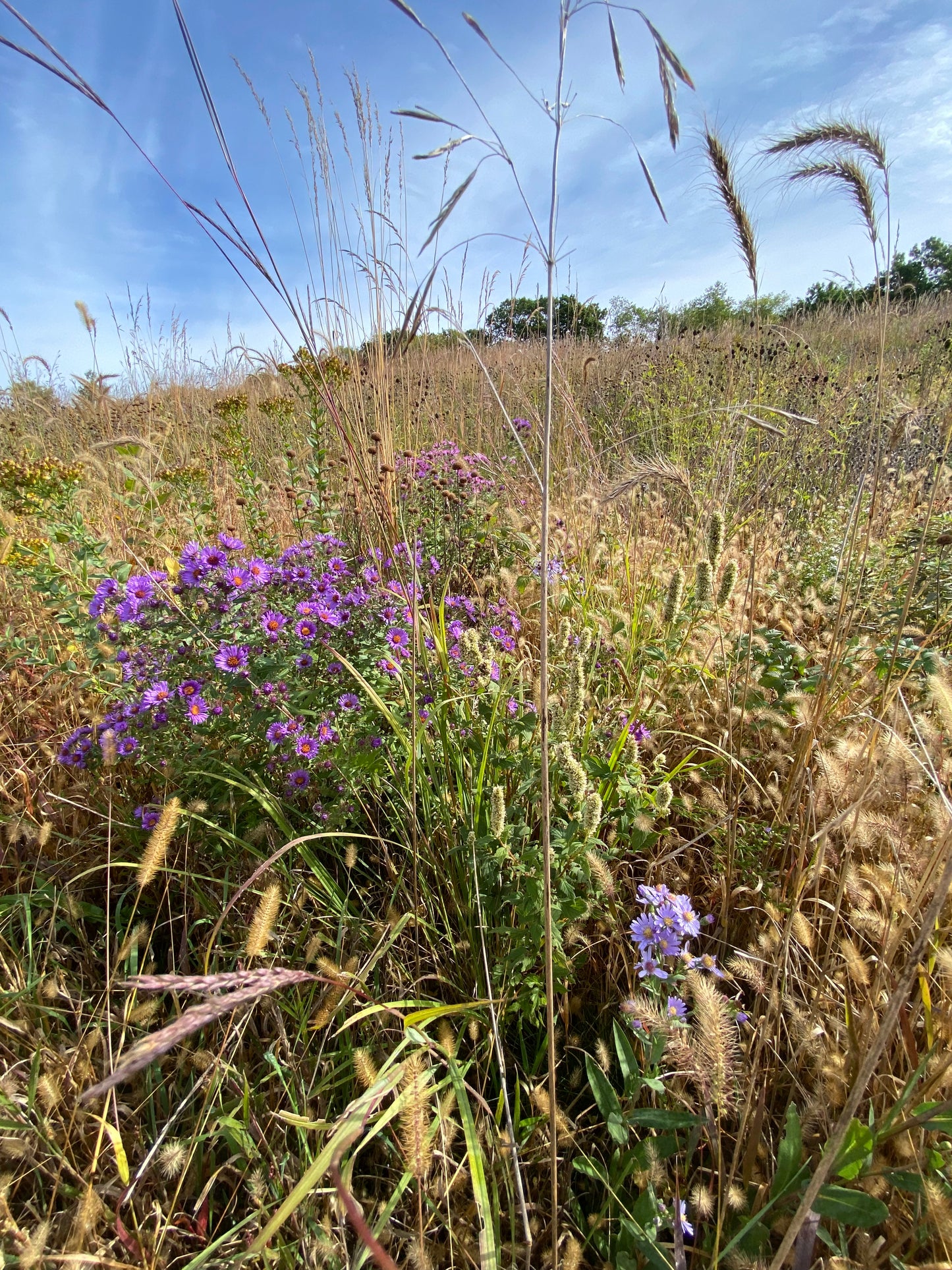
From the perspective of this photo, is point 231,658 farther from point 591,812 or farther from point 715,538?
point 715,538

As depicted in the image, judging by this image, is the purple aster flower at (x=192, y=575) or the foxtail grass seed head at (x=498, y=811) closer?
the foxtail grass seed head at (x=498, y=811)

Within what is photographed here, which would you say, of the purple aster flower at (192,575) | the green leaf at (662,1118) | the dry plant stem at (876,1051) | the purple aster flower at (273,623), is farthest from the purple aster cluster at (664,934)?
the purple aster flower at (192,575)

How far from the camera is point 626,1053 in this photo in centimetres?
99

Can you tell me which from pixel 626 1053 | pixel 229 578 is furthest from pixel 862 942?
pixel 229 578

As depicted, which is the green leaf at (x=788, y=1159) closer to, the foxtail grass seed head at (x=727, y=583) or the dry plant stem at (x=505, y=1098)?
the dry plant stem at (x=505, y=1098)

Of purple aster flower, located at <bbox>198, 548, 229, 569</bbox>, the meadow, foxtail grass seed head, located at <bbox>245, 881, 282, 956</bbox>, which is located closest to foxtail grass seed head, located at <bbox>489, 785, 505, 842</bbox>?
the meadow

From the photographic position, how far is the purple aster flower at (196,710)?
140 centimetres

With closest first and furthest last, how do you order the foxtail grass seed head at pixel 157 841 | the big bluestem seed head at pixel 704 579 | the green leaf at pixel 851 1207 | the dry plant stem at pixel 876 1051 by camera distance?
the dry plant stem at pixel 876 1051 < the green leaf at pixel 851 1207 < the foxtail grass seed head at pixel 157 841 < the big bluestem seed head at pixel 704 579

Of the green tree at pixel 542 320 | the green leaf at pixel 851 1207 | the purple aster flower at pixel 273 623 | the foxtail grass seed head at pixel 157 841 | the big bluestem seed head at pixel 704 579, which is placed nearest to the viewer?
the green leaf at pixel 851 1207

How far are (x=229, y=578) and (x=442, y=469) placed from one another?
1474mm

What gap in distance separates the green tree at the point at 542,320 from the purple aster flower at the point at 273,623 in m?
0.93

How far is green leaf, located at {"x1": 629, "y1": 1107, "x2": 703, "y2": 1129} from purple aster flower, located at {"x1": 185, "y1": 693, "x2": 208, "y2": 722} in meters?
1.12

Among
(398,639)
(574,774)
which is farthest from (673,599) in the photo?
(398,639)

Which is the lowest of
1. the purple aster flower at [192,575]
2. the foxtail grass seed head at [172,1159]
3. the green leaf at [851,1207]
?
the foxtail grass seed head at [172,1159]
